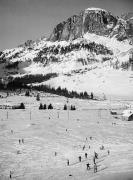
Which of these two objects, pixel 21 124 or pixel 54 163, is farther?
pixel 21 124

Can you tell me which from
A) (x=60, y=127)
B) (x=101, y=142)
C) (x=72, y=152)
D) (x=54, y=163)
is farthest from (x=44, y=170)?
(x=60, y=127)

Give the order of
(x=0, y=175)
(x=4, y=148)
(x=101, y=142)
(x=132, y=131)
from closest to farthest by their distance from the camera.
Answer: (x=0, y=175)
(x=4, y=148)
(x=101, y=142)
(x=132, y=131)

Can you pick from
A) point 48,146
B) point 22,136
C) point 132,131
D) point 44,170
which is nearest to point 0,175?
point 44,170

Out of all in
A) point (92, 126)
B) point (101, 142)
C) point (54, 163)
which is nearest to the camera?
point (54, 163)

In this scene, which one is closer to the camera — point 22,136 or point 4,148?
point 4,148

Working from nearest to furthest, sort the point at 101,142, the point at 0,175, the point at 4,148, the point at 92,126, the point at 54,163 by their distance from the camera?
the point at 0,175 → the point at 54,163 → the point at 4,148 → the point at 101,142 → the point at 92,126

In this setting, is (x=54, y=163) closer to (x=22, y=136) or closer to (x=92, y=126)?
(x=22, y=136)

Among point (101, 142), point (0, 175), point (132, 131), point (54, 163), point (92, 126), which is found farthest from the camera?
point (92, 126)

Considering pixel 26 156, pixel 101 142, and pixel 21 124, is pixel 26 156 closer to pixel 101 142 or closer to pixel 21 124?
pixel 101 142

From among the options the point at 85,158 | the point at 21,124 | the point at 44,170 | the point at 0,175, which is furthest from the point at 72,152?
the point at 21,124
